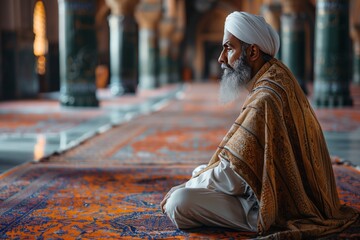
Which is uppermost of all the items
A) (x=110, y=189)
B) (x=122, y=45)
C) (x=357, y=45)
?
(x=122, y=45)

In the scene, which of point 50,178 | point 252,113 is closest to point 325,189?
point 252,113

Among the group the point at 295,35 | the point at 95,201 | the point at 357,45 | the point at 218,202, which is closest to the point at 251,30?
the point at 218,202

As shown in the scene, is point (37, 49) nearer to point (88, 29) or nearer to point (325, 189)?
point (88, 29)

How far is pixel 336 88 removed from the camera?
12.5 m

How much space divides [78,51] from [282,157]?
10.4 metres

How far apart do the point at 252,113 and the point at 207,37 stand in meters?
35.6

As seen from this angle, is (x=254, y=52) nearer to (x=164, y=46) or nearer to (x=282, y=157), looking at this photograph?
(x=282, y=157)

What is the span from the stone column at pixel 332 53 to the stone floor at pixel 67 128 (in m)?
0.53

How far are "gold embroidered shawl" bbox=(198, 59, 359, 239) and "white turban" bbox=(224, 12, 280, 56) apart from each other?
130 mm

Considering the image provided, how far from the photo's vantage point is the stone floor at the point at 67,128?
20.0 feet

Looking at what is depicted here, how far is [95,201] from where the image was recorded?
379cm

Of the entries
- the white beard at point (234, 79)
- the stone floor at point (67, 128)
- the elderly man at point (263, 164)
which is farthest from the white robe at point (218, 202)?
the stone floor at point (67, 128)

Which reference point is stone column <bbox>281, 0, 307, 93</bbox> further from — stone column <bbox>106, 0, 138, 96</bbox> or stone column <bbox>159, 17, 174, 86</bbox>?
stone column <bbox>159, 17, 174, 86</bbox>

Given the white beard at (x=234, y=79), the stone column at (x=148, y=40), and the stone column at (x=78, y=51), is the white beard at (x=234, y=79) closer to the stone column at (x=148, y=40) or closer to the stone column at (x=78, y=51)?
the stone column at (x=78, y=51)
